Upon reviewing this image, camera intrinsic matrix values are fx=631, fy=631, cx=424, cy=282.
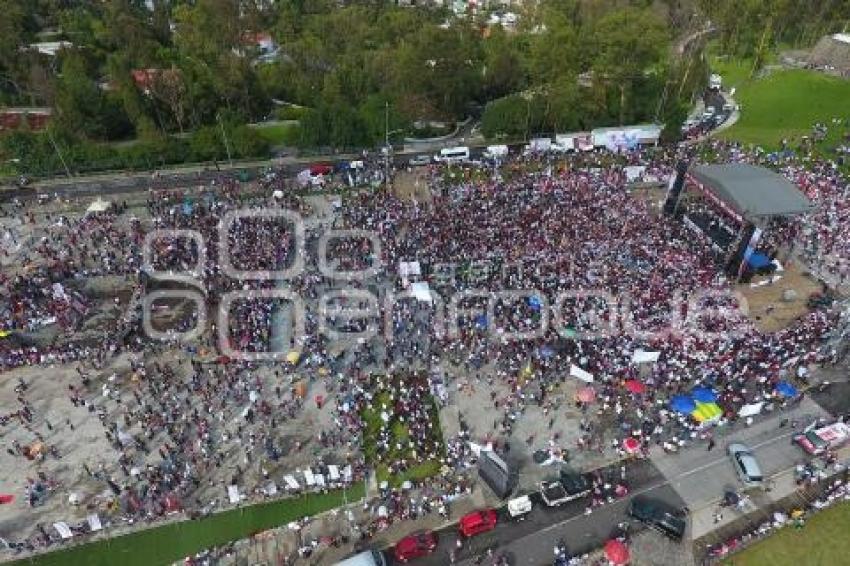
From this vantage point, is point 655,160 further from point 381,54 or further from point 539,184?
point 381,54

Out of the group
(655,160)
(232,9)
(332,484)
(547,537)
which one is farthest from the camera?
(232,9)

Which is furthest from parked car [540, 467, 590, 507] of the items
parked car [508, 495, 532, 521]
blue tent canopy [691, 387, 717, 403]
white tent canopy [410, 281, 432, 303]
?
white tent canopy [410, 281, 432, 303]

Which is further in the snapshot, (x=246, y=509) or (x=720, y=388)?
(x=720, y=388)

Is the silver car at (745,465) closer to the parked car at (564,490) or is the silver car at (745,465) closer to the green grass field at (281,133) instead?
the parked car at (564,490)

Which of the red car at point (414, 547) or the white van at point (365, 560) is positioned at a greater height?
the white van at point (365, 560)

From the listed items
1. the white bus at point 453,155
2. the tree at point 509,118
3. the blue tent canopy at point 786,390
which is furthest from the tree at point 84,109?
the blue tent canopy at point 786,390

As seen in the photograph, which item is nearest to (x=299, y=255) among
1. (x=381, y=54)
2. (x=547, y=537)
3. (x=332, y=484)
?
(x=332, y=484)
